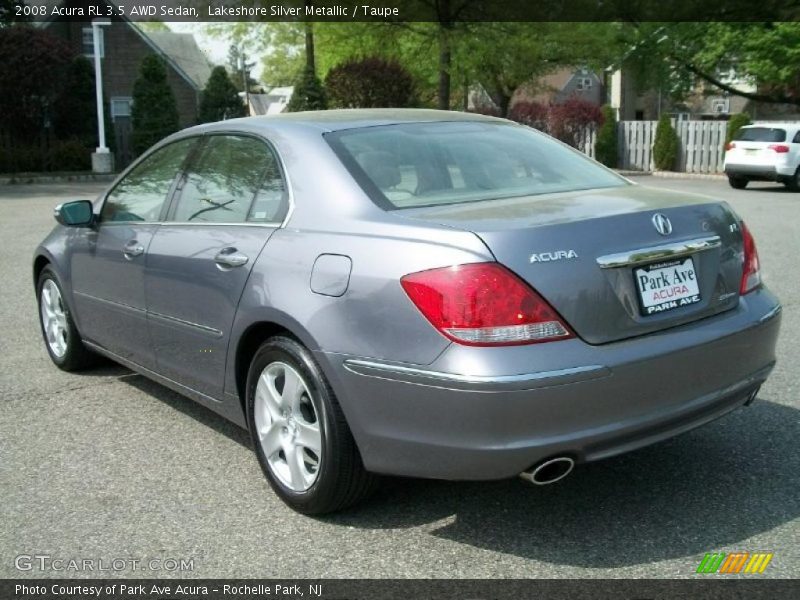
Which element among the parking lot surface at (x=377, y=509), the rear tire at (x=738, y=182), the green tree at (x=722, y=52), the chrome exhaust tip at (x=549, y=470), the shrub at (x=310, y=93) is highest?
the green tree at (x=722, y=52)

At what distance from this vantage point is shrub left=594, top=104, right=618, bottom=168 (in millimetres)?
32312

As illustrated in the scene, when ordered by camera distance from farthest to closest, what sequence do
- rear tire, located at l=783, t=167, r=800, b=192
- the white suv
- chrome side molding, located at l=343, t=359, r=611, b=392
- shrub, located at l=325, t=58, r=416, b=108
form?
shrub, located at l=325, t=58, r=416, b=108 → rear tire, located at l=783, t=167, r=800, b=192 → the white suv → chrome side molding, located at l=343, t=359, r=611, b=392

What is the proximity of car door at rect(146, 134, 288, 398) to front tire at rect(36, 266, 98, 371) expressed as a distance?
54.9 inches

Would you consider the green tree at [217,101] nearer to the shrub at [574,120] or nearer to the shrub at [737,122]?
the shrub at [574,120]

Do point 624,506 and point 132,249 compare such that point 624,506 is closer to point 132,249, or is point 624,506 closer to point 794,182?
point 132,249

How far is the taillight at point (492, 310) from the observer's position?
3.03 m

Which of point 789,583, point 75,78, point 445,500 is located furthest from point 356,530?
point 75,78

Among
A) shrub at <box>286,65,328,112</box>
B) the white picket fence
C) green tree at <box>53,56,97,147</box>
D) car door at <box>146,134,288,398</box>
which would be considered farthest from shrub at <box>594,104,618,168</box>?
car door at <box>146,134,288,398</box>

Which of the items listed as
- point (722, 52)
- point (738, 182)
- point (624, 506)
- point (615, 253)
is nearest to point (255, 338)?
point (615, 253)

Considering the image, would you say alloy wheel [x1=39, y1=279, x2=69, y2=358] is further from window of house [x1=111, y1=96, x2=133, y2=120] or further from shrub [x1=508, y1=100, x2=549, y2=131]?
window of house [x1=111, y1=96, x2=133, y2=120]

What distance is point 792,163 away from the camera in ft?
69.9

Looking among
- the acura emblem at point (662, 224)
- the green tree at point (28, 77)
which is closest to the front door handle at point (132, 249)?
the acura emblem at point (662, 224)

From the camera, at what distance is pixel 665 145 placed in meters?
30.4

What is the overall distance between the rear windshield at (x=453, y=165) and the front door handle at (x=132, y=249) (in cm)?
132
